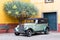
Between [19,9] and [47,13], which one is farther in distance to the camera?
[47,13]

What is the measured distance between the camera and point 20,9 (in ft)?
81.9

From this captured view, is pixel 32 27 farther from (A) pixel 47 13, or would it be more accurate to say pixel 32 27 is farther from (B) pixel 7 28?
(A) pixel 47 13

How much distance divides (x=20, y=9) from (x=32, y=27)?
11.5 ft

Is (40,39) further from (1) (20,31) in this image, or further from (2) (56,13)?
(2) (56,13)

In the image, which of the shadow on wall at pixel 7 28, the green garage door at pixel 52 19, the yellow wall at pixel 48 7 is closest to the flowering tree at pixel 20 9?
the yellow wall at pixel 48 7

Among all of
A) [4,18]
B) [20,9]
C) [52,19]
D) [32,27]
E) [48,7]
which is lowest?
[32,27]

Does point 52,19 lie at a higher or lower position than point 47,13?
lower

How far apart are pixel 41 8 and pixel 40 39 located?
7627 millimetres

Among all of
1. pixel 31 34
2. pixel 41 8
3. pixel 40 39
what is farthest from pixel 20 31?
pixel 41 8

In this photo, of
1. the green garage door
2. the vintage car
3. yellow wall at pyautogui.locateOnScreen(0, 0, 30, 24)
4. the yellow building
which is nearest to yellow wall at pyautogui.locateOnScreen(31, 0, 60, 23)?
the yellow building

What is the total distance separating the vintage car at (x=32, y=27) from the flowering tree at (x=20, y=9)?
6.34 feet

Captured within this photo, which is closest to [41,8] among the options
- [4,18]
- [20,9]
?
[20,9]

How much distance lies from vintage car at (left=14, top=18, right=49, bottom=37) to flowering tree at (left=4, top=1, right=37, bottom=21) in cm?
193

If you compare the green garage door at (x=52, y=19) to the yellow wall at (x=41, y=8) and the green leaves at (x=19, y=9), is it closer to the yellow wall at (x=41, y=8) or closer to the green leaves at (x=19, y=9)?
the yellow wall at (x=41, y=8)
